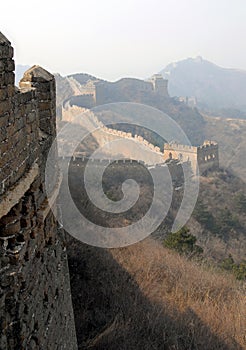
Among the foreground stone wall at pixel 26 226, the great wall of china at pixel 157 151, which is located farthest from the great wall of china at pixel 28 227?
the great wall of china at pixel 157 151

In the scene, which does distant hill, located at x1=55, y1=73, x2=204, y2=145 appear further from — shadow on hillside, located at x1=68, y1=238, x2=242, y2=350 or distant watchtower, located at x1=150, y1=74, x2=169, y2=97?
shadow on hillside, located at x1=68, y1=238, x2=242, y2=350

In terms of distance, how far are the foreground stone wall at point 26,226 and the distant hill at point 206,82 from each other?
5136 inches

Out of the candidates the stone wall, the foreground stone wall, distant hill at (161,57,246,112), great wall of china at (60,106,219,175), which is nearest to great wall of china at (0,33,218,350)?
the foreground stone wall

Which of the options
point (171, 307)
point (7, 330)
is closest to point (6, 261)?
point (7, 330)

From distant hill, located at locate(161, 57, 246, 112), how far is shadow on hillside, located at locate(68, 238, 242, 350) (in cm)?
12632

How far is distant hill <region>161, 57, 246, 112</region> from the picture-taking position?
486ft

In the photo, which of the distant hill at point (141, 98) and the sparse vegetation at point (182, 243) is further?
the distant hill at point (141, 98)

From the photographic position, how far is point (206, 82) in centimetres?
16750

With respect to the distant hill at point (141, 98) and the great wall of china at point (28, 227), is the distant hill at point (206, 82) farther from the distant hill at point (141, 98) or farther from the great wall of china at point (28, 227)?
the great wall of china at point (28, 227)

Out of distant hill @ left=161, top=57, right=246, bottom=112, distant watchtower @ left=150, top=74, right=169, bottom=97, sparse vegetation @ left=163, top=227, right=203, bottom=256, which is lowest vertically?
sparse vegetation @ left=163, top=227, right=203, bottom=256

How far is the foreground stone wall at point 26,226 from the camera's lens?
2062mm

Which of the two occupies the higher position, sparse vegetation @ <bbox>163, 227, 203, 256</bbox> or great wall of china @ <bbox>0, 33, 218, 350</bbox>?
great wall of china @ <bbox>0, 33, 218, 350</bbox>

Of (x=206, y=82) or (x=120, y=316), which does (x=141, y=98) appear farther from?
(x=206, y=82)

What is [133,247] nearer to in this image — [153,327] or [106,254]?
[106,254]
